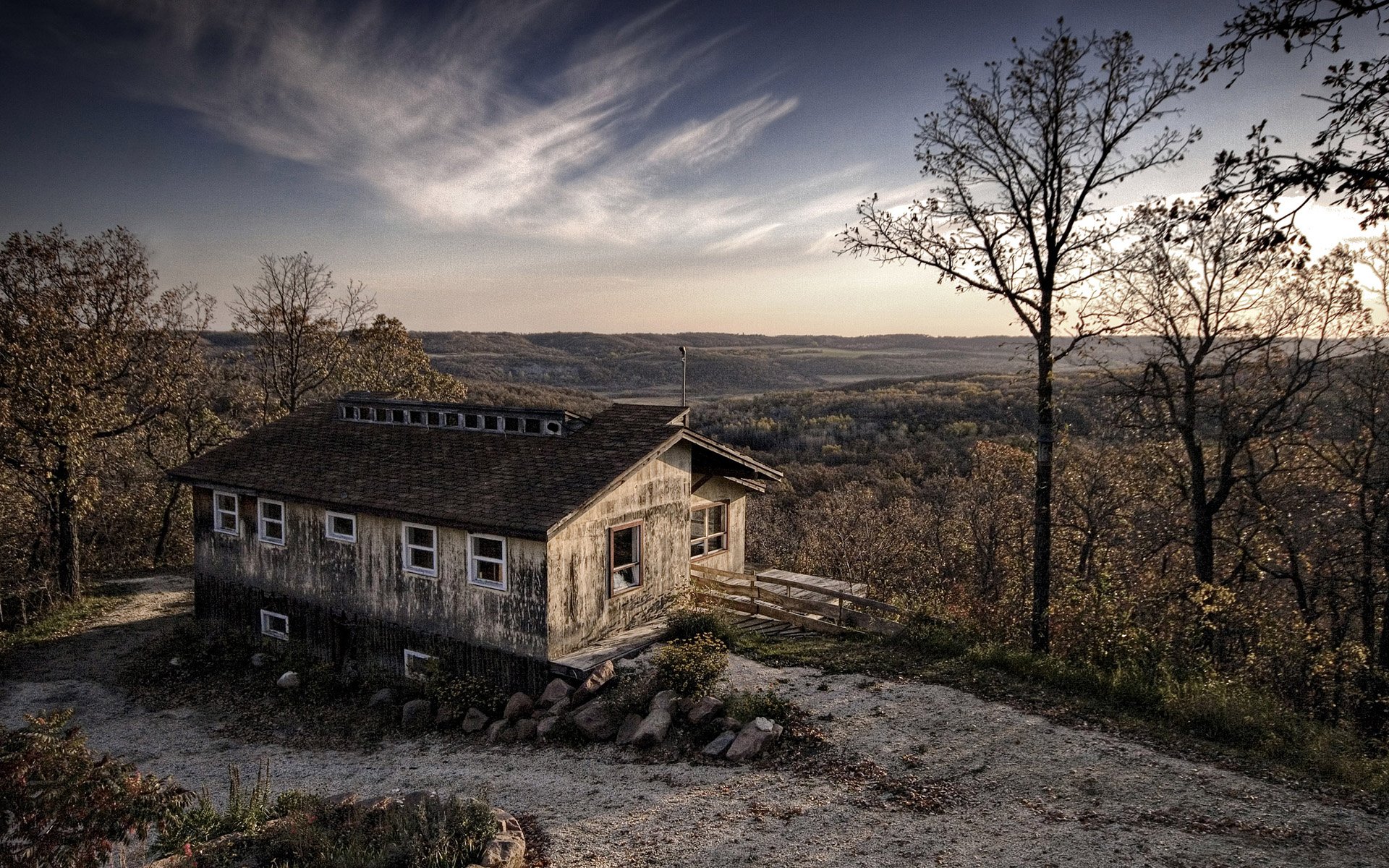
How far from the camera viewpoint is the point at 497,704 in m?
15.1

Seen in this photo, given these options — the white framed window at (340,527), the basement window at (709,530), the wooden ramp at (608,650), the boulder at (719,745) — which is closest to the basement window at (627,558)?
the wooden ramp at (608,650)

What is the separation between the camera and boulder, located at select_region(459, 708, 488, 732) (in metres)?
14.5

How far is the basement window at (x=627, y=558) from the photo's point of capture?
16766mm

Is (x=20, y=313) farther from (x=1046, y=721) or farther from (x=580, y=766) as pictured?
(x=1046, y=721)

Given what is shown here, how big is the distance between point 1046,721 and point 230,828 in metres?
12.3

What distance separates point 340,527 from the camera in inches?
720

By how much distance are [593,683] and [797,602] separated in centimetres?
572

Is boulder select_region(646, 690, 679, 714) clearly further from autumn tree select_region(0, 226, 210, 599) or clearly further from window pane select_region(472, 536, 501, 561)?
autumn tree select_region(0, 226, 210, 599)

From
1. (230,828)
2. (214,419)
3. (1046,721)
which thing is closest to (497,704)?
(230,828)

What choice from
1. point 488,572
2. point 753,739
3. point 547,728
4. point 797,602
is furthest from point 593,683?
point 797,602

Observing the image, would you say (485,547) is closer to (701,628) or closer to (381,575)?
(381,575)

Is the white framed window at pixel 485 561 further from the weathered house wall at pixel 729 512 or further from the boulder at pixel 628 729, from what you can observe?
the weathered house wall at pixel 729 512

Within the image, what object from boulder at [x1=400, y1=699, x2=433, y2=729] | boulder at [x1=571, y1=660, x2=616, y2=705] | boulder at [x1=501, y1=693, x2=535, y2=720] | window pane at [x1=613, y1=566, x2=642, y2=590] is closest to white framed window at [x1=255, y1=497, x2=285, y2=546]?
boulder at [x1=400, y1=699, x2=433, y2=729]

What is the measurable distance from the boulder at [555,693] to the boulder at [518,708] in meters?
0.23
